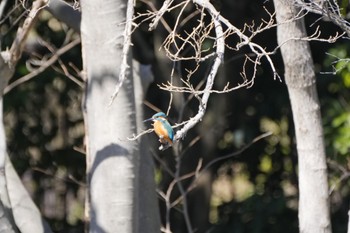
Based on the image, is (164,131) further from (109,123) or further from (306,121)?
Result: (306,121)

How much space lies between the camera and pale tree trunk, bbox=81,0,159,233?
450cm

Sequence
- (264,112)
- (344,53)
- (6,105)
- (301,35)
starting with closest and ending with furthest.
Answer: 1. (301,35)
2. (344,53)
3. (6,105)
4. (264,112)

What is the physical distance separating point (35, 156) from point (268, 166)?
74.8 inches

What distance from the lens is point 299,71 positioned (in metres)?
4.29

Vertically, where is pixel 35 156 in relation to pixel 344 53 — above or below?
below

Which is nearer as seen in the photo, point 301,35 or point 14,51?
point 301,35

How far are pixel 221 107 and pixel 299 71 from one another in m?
3.18

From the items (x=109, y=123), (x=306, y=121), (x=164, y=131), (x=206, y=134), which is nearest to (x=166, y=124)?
(x=164, y=131)

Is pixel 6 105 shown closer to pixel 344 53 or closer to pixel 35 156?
pixel 35 156

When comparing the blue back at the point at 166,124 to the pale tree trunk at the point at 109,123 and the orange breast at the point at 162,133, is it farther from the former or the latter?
the pale tree trunk at the point at 109,123

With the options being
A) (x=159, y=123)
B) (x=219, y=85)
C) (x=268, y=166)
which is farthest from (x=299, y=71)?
(x=268, y=166)

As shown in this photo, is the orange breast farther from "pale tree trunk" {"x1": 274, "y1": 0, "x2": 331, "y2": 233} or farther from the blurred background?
the blurred background

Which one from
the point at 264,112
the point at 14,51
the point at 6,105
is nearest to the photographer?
the point at 14,51

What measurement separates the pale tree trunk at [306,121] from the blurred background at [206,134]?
7.12ft
